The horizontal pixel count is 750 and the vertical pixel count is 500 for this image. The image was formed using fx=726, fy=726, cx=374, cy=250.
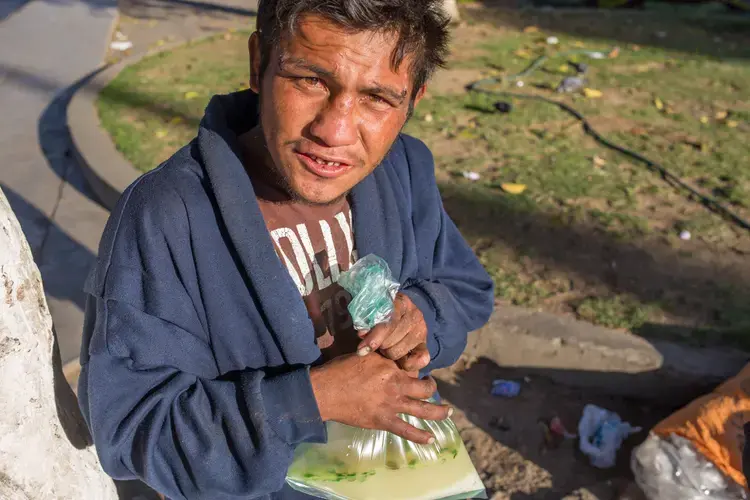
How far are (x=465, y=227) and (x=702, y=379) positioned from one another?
→ 1478 mm

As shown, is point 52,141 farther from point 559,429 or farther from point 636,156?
point 559,429

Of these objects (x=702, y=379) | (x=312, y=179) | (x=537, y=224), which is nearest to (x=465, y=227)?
(x=537, y=224)

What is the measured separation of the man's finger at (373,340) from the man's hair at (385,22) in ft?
1.81

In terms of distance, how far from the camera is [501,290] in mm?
3576

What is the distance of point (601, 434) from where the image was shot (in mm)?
2990

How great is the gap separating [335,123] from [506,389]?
6.72 ft

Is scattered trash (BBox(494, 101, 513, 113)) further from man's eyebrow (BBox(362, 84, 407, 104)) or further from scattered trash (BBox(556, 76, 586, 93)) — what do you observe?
man's eyebrow (BBox(362, 84, 407, 104))

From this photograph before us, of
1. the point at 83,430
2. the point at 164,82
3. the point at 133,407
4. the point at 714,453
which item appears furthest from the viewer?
the point at 164,82

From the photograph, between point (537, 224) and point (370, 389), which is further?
point (537, 224)

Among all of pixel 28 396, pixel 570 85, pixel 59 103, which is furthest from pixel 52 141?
pixel 28 396

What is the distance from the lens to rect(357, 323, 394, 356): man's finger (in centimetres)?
151

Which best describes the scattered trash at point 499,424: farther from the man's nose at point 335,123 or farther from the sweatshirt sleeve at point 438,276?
the man's nose at point 335,123

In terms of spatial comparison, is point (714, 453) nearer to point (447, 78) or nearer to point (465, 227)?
point (465, 227)

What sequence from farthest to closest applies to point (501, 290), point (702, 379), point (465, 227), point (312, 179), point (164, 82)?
point (164, 82)
point (465, 227)
point (501, 290)
point (702, 379)
point (312, 179)
